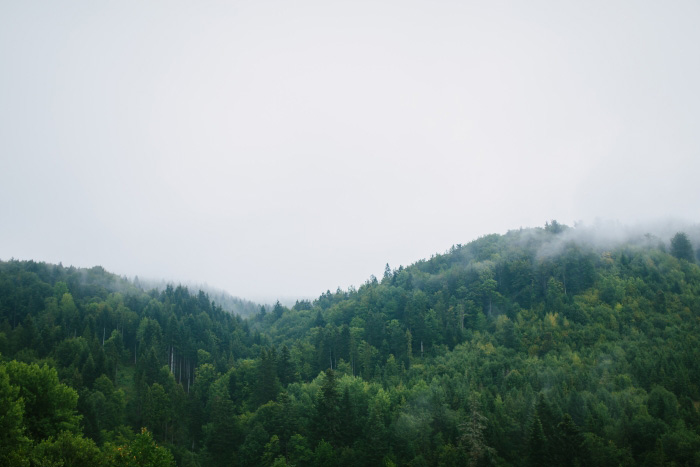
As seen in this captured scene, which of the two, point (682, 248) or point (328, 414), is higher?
point (682, 248)

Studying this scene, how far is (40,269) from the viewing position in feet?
508

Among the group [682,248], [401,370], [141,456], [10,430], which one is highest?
[682,248]

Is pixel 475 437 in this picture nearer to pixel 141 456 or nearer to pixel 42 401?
pixel 141 456

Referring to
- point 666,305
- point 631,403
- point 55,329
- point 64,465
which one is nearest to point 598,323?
point 666,305

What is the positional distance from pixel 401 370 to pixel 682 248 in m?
89.6

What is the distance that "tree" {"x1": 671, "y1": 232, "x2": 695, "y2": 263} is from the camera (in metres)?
117

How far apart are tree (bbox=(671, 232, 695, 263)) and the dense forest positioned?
1.07 ft

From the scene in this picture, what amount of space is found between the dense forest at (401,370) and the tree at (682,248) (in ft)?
1.07

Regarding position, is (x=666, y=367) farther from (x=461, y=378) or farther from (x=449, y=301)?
(x=449, y=301)

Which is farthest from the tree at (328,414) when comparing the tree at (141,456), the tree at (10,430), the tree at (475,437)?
the tree at (10,430)

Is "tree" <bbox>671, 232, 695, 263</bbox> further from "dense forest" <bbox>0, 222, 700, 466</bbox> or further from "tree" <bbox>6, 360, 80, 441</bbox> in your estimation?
"tree" <bbox>6, 360, 80, 441</bbox>

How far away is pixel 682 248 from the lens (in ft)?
386

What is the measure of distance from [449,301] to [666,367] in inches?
2179

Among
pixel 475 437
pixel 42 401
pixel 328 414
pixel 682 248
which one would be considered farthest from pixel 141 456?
pixel 682 248
